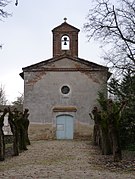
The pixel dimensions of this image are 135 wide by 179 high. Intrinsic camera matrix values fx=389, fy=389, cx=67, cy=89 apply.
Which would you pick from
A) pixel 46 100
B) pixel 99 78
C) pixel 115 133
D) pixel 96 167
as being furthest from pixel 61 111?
pixel 96 167

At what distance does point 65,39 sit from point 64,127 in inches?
343

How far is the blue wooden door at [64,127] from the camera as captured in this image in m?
37.0

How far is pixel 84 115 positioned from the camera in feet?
122

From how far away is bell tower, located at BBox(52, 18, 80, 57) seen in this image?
38.6m

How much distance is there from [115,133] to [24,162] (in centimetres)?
438

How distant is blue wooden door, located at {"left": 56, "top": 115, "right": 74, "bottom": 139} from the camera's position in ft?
121

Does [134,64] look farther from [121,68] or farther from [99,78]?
[99,78]

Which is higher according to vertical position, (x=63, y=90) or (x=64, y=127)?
(x=63, y=90)

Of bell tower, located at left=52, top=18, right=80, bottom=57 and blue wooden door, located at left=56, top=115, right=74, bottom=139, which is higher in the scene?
bell tower, located at left=52, top=18, right=80, bottom=57

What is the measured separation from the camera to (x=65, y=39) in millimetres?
38625

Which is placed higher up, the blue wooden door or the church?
the church

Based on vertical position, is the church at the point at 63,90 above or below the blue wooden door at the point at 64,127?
above

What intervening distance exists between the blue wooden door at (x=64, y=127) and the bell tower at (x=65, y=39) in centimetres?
632

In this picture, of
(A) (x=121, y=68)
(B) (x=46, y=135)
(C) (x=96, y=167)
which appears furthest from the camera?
(B) (x=46, y=135)
